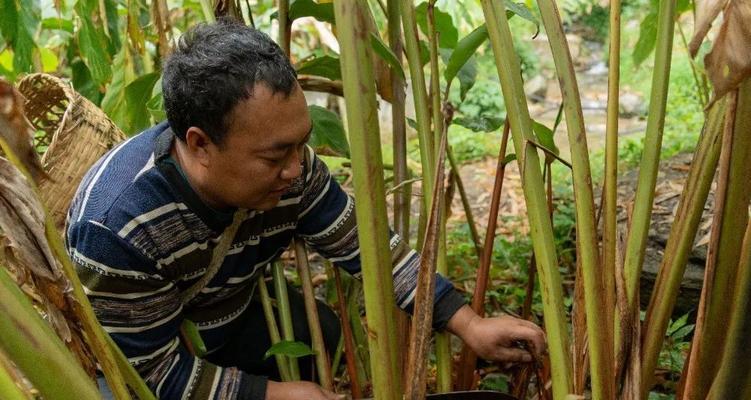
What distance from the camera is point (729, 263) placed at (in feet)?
2.00

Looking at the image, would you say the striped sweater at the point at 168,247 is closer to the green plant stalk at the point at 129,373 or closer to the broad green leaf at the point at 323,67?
the broad green leaf at the point at 323,67

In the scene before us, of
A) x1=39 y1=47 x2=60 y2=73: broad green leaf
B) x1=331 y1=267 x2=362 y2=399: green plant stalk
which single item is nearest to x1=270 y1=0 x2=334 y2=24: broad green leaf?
x1=331 y1=267 x2=362 y2=399: green plant stalk

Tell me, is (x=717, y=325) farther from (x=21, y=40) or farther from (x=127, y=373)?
(x=21, y=40)

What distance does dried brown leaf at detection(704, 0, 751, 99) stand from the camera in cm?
46

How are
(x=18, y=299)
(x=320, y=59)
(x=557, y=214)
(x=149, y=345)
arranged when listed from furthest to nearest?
(x=557, y=214) < (x=320, y=59) < (x=149, y=345) < (x=18, y=299)

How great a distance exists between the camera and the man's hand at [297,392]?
1.01m

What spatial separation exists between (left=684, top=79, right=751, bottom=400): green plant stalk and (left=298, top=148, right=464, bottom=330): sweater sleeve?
52 centimetres

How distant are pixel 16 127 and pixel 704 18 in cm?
44

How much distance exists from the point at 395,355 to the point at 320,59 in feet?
2.09

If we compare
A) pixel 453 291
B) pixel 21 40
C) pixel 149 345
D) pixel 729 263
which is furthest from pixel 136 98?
pixel 729 263

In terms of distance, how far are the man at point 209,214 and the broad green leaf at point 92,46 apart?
423 millimetres

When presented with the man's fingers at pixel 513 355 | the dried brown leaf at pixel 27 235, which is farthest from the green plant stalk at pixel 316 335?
the dried brown leaf at pixel 27 235

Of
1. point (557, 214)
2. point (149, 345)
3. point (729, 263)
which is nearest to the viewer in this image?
point (729, 263)

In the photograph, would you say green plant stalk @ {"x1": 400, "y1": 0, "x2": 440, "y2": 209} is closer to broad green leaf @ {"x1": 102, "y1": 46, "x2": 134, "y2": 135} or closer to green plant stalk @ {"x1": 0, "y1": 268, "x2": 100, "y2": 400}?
green plant stalk @ {"x1": 0, "y1": 268, "x2": 100, "y2": 400}
